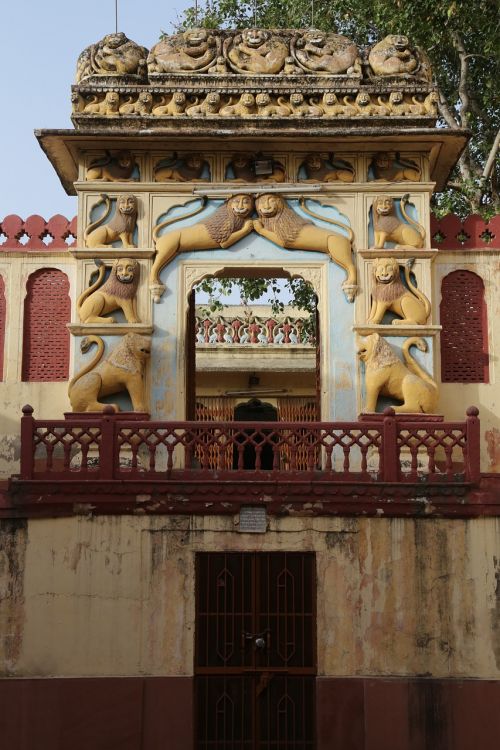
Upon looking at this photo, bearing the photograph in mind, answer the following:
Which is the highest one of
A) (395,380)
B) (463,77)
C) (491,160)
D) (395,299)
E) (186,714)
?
(463,77)

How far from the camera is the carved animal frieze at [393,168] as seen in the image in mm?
16922

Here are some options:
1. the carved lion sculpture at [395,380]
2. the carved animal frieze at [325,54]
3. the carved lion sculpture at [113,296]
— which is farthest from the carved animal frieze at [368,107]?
the carved lion sculpture at [113,296]

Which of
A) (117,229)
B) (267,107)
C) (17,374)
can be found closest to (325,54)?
(267,107)

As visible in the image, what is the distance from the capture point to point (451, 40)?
22938 mm

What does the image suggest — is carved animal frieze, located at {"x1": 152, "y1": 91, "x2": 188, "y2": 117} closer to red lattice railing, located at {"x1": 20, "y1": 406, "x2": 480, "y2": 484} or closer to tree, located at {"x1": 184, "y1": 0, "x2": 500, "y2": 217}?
red lattice railing, located at {"x1": 20, "y1": 406, "x2": 480, "y2": 484}

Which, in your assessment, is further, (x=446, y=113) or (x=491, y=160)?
(x=446, y=113)

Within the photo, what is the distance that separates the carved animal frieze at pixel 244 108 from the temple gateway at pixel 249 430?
0.09 meters

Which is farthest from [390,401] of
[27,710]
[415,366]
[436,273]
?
[27,710]

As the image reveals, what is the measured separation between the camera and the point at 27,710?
46.3 feet

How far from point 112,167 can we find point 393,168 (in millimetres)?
3661

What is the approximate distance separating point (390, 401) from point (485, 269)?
7.95 ft

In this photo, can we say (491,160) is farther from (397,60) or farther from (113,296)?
(113,296)

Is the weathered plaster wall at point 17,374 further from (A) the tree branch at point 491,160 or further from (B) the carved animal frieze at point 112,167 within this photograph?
(A) the tree branch at point 491,160

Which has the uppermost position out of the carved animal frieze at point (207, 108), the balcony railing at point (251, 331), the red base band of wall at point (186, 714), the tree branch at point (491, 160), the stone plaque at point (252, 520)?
the tree branch at point (491, 160)
